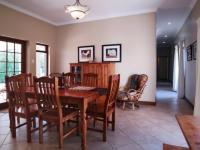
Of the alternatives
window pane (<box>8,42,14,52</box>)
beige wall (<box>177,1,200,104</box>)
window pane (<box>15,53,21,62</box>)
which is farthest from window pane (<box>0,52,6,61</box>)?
beige wall (<box>177,1,200,104</box>)

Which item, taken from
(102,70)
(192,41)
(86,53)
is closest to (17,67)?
(86,53)

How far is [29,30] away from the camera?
17.1 ft

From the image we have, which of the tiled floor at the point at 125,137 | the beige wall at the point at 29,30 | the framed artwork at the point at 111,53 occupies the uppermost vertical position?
the beige wall at the point at 29,30

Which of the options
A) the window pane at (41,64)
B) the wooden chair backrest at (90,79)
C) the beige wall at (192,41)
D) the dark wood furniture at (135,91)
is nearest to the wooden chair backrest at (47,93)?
the wooden chair backrest at (90,79)

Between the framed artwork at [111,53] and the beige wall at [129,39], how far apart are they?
0.13 metres

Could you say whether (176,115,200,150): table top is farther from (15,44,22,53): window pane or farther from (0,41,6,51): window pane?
(15,44,22,53): window pane

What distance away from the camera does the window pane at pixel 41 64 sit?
18.9 ft

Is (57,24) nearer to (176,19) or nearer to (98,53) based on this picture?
(98,53)

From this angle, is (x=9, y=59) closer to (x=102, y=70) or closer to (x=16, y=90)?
(x=16, y=90)

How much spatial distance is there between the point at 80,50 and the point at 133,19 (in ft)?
6.94

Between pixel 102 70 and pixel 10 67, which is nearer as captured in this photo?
pixel 10 67

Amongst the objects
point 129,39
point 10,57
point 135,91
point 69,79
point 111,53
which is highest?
point 129,39

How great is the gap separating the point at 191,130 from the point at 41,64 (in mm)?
5557

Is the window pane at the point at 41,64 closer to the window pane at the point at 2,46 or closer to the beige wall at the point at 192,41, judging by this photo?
the window pane at the point at 2,46
